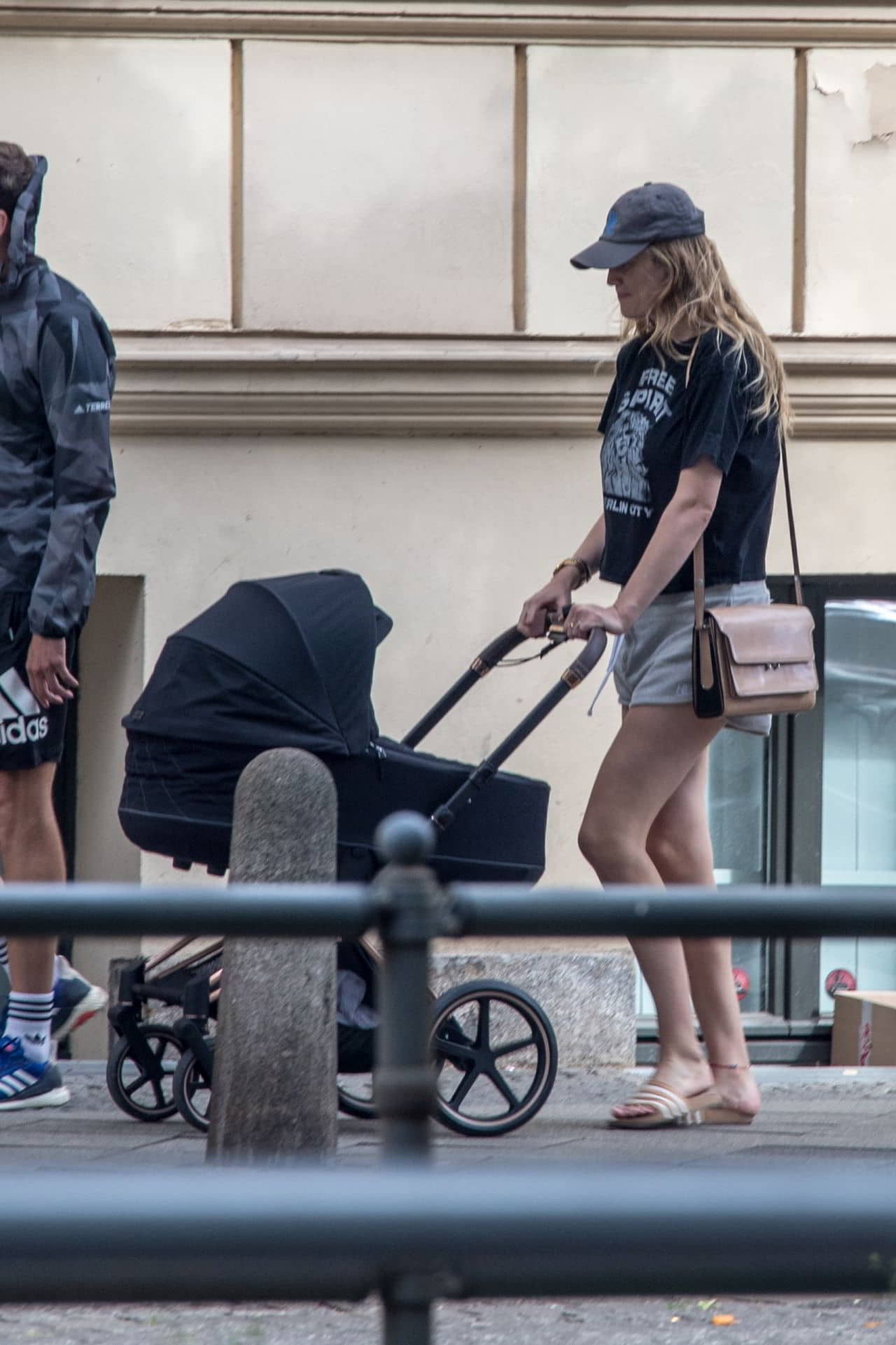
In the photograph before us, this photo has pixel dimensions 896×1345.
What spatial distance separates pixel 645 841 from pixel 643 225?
149cm

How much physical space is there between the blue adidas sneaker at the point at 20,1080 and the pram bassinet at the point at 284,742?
2.47ft

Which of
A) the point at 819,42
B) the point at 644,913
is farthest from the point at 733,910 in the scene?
the point at 819,42

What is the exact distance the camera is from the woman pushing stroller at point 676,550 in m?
4.55

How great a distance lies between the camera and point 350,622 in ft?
15.7

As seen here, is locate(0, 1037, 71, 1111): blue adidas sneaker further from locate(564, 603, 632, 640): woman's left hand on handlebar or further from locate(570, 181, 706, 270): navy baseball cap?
→ locate(570, 181, 706, 270): navy baseball cap

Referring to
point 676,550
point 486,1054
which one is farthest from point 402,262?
point 486,1054

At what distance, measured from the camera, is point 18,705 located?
4.89 meters

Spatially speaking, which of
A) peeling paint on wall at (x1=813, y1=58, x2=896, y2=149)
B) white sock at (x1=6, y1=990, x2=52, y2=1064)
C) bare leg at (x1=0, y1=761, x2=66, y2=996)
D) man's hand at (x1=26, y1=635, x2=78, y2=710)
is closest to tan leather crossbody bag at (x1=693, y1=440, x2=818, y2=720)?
man's hand at (x1=26, y1=635, x2=78, y2=710)

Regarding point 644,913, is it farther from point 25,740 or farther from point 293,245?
point 293,245

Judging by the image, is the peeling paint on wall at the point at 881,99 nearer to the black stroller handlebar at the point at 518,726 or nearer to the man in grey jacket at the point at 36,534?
the black stroller handlebar at the point at 518,726

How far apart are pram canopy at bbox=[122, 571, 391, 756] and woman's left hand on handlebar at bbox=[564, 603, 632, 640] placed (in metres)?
0.55

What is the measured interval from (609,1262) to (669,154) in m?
5.94

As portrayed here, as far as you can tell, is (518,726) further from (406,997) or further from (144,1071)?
(406,997)

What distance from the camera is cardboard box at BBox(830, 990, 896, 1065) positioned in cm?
630
